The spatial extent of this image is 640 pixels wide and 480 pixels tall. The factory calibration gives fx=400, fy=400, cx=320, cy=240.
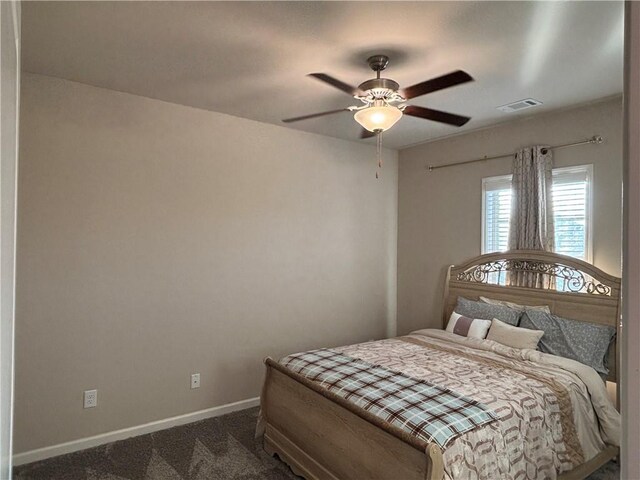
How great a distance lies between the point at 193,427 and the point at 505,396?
249cm

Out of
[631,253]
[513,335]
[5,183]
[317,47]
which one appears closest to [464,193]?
[513,335]

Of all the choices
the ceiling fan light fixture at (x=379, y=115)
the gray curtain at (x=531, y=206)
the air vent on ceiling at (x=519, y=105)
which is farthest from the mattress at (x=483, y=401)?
the air vent on ceiling at (x=519, y=105)

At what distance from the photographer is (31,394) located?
2846 millimetres

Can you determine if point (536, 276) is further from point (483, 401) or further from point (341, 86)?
point (341, 86)

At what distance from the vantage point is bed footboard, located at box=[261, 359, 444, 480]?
197 centimetres

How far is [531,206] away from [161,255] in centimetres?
331

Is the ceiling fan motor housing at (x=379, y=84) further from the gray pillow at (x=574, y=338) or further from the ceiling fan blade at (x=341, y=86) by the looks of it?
the gray pillow at (x=574, y=338)

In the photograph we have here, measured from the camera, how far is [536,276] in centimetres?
361

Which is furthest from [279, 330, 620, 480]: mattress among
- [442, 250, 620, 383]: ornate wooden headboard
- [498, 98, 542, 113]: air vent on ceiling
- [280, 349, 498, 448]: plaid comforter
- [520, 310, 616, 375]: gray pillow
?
[498, 98, 542, 113]: air vent on ceiling

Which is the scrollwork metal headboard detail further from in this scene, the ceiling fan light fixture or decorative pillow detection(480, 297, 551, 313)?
the ceiling fan light fixture

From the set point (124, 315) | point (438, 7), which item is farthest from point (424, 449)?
point (124, 315)

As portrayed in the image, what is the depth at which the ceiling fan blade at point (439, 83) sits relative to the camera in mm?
2170

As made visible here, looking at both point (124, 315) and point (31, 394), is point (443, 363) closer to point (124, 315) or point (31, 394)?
point (124, 315)

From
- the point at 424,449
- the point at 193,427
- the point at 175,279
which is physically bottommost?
the point at 193,427
